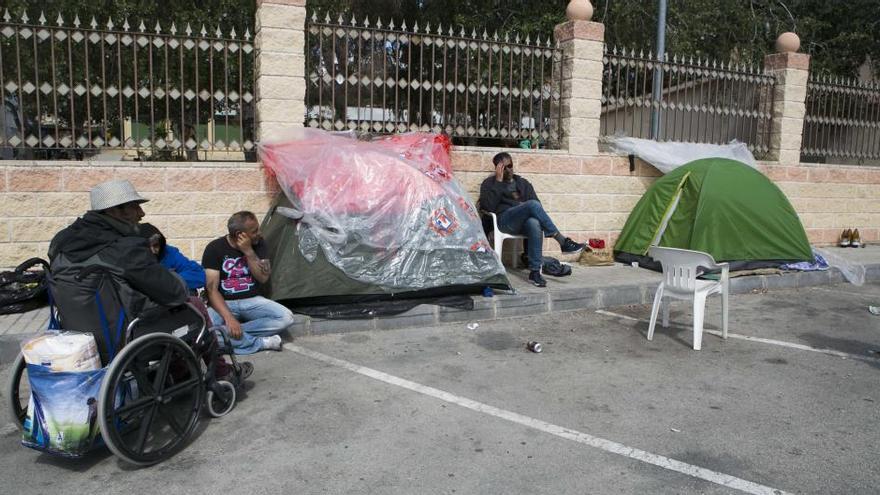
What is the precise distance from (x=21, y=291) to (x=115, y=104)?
249cm

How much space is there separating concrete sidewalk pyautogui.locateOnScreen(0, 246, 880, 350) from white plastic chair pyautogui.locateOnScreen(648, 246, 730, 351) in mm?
1217

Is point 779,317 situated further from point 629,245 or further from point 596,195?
point 596,195

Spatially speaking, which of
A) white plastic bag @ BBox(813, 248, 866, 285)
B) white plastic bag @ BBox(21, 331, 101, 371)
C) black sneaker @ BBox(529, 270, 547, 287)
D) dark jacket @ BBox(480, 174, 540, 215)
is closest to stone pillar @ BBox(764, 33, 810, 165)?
white plastic bag @ BBox(813, 248, 866, 285)

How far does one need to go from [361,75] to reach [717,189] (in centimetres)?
450

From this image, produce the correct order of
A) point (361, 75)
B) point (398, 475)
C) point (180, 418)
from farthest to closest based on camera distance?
point (361, 75) → point (180, 418) → point (398, 475)

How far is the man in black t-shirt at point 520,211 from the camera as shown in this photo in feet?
25.0

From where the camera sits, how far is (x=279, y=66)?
25.0ft

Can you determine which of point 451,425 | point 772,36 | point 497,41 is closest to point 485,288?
point 451,425

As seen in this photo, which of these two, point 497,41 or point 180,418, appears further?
point 497,41

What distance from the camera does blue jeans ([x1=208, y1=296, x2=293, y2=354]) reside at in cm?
541

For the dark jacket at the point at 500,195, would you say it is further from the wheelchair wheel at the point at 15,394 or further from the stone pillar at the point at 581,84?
the wheelchair wheel at the point at 15,394

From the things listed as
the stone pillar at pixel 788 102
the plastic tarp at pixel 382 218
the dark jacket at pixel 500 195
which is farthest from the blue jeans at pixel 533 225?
the stone pillar at pixel 788 102

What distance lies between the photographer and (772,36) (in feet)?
56.2

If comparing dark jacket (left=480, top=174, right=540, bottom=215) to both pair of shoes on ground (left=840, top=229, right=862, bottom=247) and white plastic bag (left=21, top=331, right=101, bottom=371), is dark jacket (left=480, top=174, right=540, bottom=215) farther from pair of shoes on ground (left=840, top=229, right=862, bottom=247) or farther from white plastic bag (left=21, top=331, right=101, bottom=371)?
pair of shoes on ground (left=840, top=229, right=862, bottom=247)
